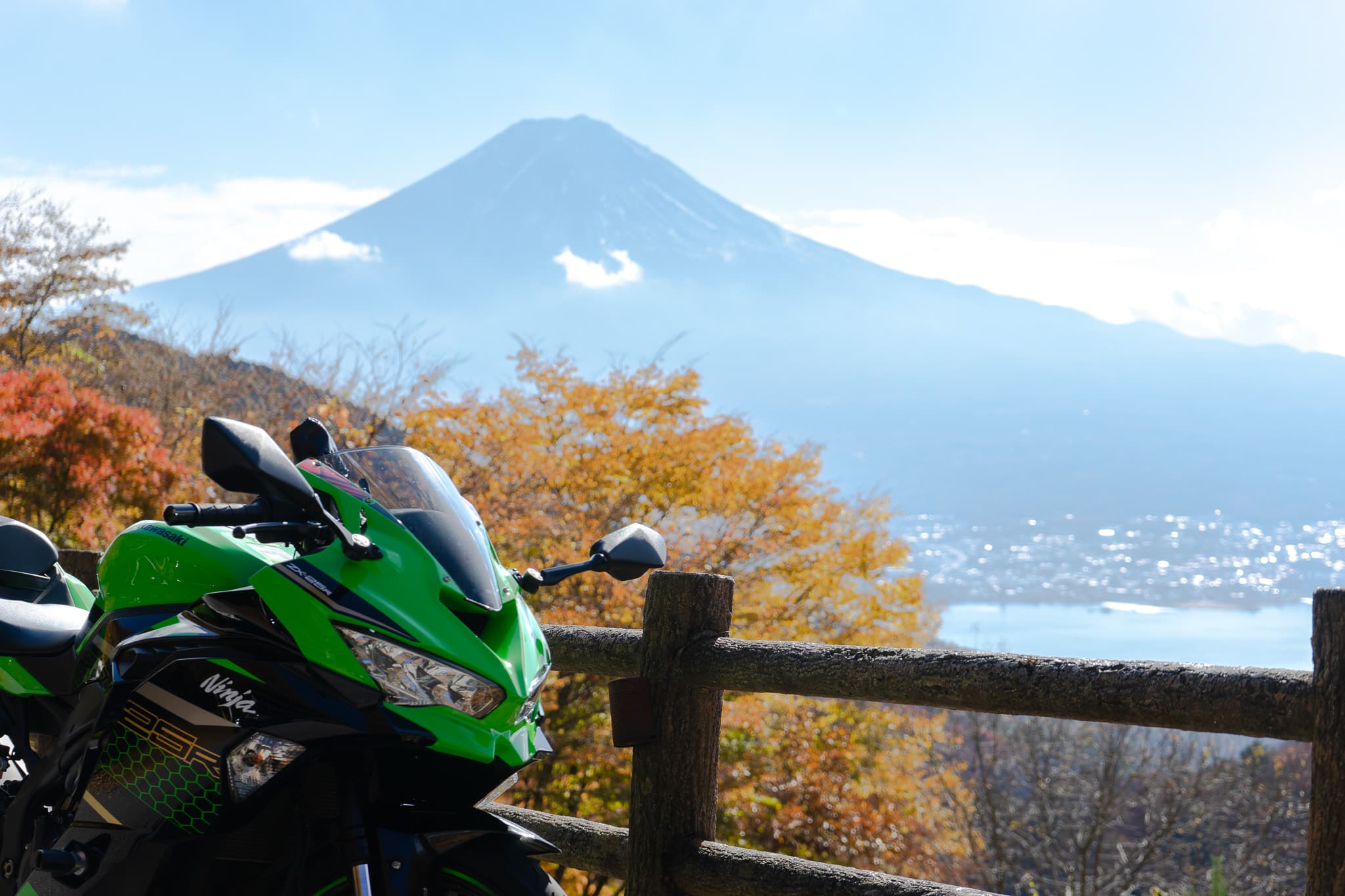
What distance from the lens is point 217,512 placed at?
193 centimetres

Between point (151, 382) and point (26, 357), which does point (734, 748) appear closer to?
point (151, 382)

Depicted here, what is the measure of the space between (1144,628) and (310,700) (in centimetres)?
15237

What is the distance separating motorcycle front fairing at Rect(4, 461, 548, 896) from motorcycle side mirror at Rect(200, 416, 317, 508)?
171 mm

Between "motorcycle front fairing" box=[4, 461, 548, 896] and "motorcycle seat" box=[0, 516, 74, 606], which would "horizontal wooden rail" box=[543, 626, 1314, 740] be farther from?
"motorcycle seat" box=[0, 516, 74, 606]

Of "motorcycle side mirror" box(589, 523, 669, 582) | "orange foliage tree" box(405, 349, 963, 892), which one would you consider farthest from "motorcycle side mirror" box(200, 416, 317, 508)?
"orange foliage tree" box(405, 349, 963, 892)

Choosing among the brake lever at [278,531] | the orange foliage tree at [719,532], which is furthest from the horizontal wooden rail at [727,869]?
the orange foliage tree at [719,532]

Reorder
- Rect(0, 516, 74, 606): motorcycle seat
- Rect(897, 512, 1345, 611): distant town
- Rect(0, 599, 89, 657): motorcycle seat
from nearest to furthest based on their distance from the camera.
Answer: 1. Rect(0, 599, 89, 657): motorcycle seat
2. Rect(0, 516, 74, 606): motorcycle seat
3. Rect(897, 512, 1345, 611): distant town

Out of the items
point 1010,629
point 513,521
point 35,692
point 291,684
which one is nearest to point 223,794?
point 291,684

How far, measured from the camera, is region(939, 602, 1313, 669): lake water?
115 meters

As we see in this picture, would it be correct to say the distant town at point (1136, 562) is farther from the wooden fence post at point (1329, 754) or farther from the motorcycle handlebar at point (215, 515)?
the motorcycle handlebar at point (215, 515)

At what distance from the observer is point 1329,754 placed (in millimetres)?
2172

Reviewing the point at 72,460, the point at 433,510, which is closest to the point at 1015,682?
the point at 433,510

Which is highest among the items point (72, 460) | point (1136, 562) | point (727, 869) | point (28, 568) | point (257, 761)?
point (1136, 562)

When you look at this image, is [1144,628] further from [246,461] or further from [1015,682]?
[246,461]
